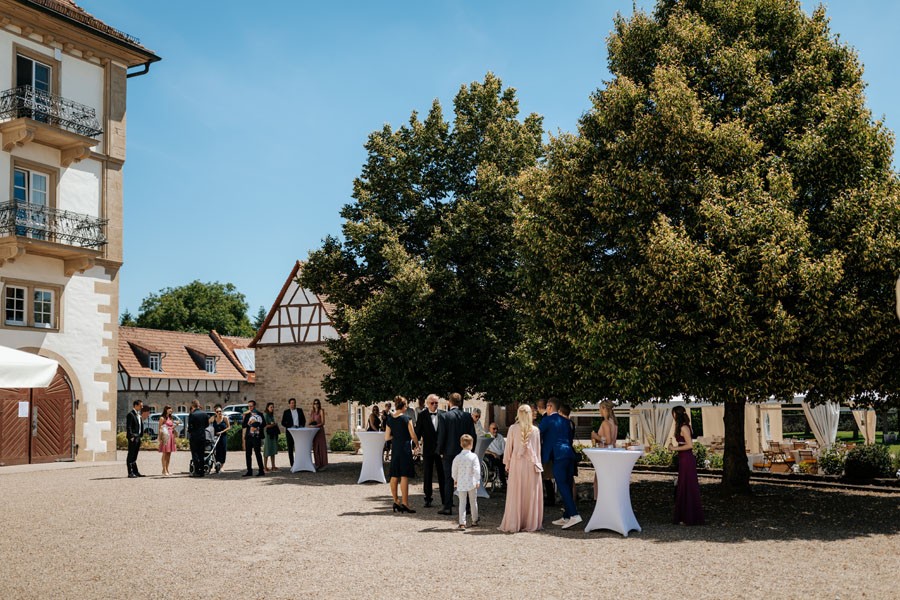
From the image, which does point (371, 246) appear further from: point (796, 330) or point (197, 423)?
point (796, 330)

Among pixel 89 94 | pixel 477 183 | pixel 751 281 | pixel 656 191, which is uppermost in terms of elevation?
pixel 89 94

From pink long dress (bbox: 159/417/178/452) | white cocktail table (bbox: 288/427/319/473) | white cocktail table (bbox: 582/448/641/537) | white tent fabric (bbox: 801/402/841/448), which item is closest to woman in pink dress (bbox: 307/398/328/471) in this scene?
white cocktail table (bbox: 288/427/319/473)

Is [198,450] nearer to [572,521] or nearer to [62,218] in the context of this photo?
[62,218]

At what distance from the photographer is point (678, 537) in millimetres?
10336

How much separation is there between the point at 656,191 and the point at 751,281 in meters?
2.21

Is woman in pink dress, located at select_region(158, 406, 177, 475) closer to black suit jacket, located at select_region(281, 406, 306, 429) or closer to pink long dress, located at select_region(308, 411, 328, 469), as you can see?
black suit jacket, located at select_region(281, 406, 306, 429)

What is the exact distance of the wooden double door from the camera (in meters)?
21.2

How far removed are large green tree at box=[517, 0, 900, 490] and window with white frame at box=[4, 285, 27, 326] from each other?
1505 centimetres

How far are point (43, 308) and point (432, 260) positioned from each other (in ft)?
38.5

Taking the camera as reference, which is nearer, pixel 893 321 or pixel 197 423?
pixel 893 321

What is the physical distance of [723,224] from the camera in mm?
11617

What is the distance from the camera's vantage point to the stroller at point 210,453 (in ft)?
62.4

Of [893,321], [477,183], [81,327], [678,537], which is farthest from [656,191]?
[81,327]

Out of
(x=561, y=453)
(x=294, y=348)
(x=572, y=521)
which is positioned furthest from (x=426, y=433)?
(x=294, y=348)
